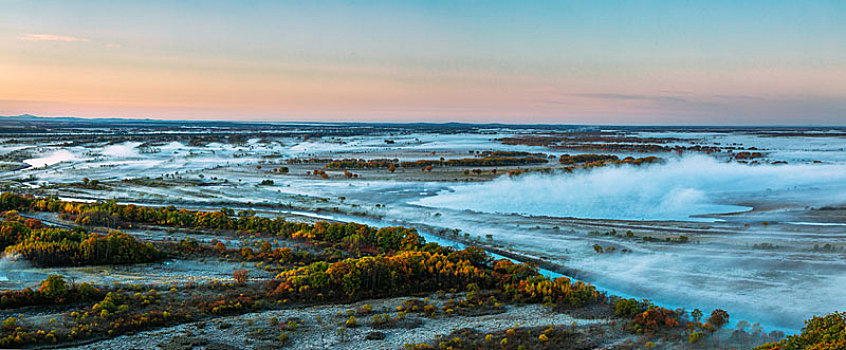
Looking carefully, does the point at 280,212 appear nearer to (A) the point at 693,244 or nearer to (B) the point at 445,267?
(B) the point at 445,267

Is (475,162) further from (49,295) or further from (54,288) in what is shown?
(49,295)

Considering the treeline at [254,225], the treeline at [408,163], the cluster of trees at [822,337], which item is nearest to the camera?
the cluster of trees at [822,337]

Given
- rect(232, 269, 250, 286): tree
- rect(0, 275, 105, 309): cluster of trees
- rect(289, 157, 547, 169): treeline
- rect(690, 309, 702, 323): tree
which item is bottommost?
rect(690, 309, 702, 323): tree

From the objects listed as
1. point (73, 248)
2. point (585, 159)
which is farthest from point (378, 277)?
point (585, 159)

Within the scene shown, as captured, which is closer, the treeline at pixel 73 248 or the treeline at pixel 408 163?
the treeline at pixel 73 248

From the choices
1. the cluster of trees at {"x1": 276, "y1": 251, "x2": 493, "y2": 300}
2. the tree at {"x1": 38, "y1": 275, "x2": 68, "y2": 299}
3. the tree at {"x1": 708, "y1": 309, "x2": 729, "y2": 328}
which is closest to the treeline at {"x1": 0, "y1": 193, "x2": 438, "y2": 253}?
the cluster of trees at {"x1": 276, "y1": 251, "x2": 493, "y2": 300}

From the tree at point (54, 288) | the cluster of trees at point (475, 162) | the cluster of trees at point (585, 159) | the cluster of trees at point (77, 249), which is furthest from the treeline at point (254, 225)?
the cluster of trees at point (585, 159)

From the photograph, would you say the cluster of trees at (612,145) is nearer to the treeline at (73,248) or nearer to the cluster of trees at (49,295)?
the treeline at (73,248)

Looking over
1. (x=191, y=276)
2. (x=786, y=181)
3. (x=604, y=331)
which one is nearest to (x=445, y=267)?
(x=604, y=331)

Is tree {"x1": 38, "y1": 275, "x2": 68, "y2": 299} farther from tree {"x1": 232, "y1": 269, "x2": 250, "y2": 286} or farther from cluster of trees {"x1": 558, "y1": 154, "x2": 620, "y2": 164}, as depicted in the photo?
cluster of trees {"x1": 558, "y1": 154, "x2": 620, "y2": 164}
